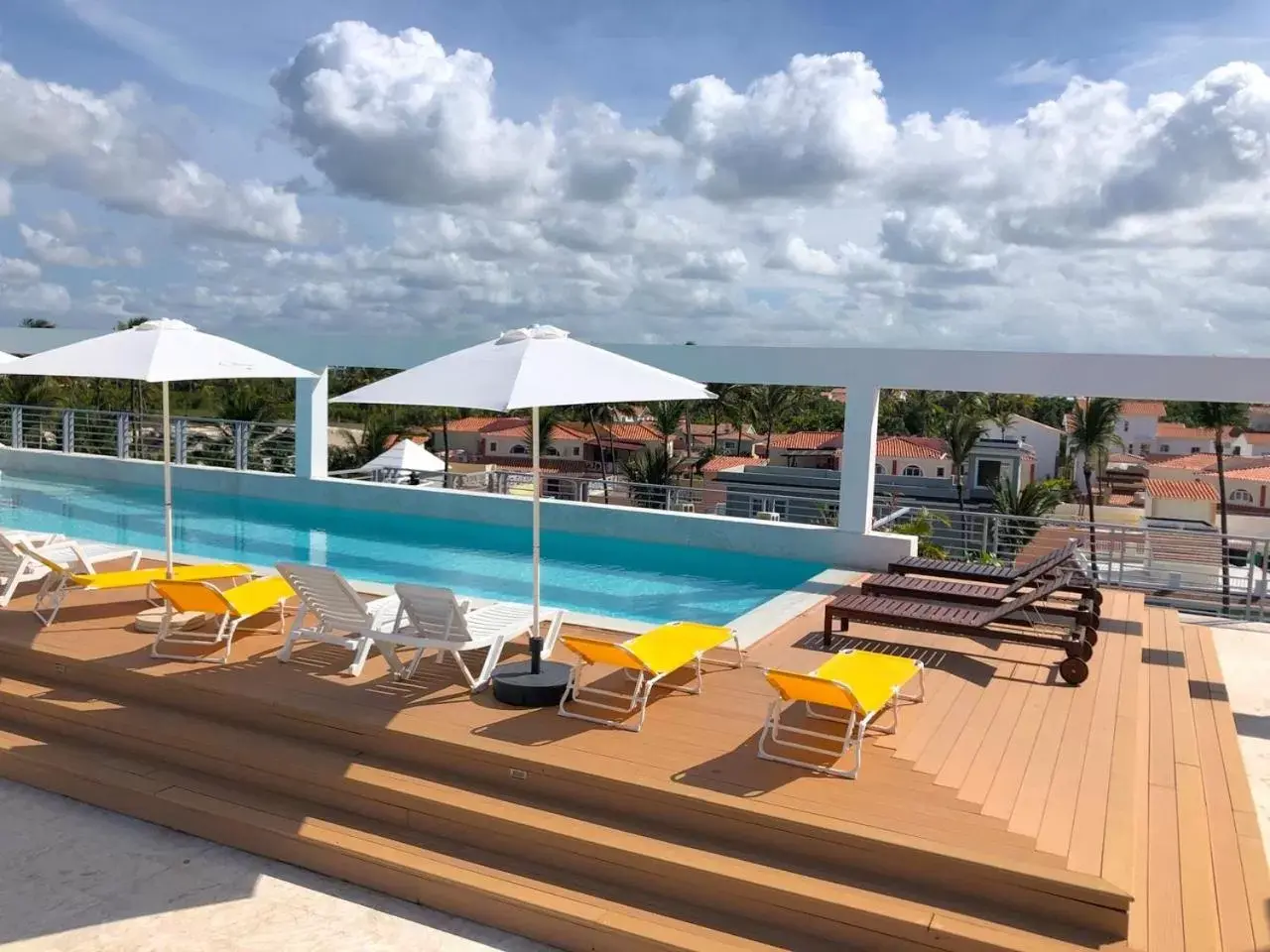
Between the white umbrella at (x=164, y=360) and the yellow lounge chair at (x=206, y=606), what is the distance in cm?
81

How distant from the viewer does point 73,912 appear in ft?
14.5

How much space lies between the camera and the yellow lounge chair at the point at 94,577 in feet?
24.0

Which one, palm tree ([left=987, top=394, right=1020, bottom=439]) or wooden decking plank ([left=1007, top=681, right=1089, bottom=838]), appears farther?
palm tree ([left=987, top=394, right=1020, bottom=439])

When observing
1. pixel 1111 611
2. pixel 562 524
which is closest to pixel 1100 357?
pixel 1111 611

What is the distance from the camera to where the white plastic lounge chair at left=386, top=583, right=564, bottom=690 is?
5945mm

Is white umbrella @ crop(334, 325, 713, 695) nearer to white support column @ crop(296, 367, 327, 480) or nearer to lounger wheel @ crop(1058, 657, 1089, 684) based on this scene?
lounger wheel @ crop(1058, 657, 1089, 684)

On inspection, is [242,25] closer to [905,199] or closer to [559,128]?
[559,128]

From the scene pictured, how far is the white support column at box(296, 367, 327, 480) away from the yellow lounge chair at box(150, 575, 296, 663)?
31.9ft

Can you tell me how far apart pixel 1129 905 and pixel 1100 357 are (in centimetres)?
803

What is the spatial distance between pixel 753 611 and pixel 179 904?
207 inches

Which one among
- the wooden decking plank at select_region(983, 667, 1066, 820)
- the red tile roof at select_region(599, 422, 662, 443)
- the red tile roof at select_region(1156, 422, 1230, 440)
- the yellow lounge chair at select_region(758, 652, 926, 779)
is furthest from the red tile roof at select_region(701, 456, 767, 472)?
the red tile roof at select_region(1156, 422, 1230, 440)

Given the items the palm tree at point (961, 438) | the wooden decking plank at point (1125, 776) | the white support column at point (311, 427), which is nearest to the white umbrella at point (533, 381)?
the wooden decking plank at point (1125, 776)

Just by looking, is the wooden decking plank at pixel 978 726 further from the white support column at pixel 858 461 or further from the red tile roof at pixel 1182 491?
the red tile roof at pixel 1182 491

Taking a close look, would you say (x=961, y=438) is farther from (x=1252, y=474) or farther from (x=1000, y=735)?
(x=1000, y=735)
